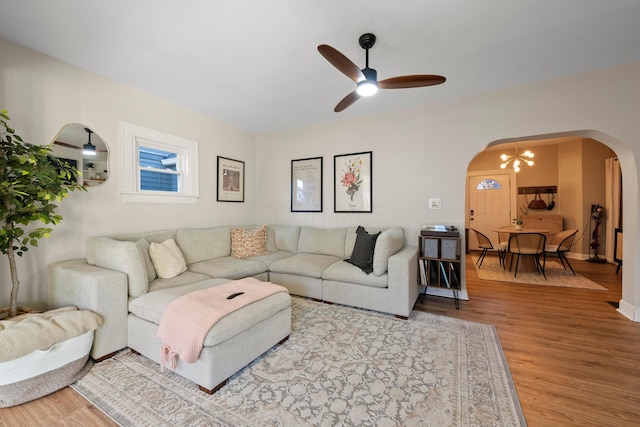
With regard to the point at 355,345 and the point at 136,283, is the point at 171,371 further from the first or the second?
the point at 355,345

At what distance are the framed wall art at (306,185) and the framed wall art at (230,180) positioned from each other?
88 cm

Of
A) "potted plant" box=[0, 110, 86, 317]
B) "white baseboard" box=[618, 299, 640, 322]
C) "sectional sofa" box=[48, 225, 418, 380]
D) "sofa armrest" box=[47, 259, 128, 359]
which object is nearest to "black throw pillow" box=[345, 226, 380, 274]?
"sectional sofa" box=[48, 225, 418, 380]

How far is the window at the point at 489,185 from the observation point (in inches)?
250

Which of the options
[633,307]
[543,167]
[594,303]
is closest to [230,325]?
[633,307]

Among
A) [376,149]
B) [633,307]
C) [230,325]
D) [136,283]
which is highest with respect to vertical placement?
[376,149]

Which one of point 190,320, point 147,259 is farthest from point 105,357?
point 190,320

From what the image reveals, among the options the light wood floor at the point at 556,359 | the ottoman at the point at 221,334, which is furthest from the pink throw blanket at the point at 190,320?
the light wood floor at the point at 556,359

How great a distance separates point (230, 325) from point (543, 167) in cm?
758

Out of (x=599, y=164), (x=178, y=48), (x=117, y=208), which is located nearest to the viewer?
(x=178, y=48)

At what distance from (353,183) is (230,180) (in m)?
1.98

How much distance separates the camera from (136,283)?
6.54ft

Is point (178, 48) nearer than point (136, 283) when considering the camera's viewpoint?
No

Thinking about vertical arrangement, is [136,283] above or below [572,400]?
above

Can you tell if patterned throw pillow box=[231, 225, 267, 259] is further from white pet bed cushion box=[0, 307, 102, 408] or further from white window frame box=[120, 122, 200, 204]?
white pet bed cushion box=[0, 307, 102, 408]
